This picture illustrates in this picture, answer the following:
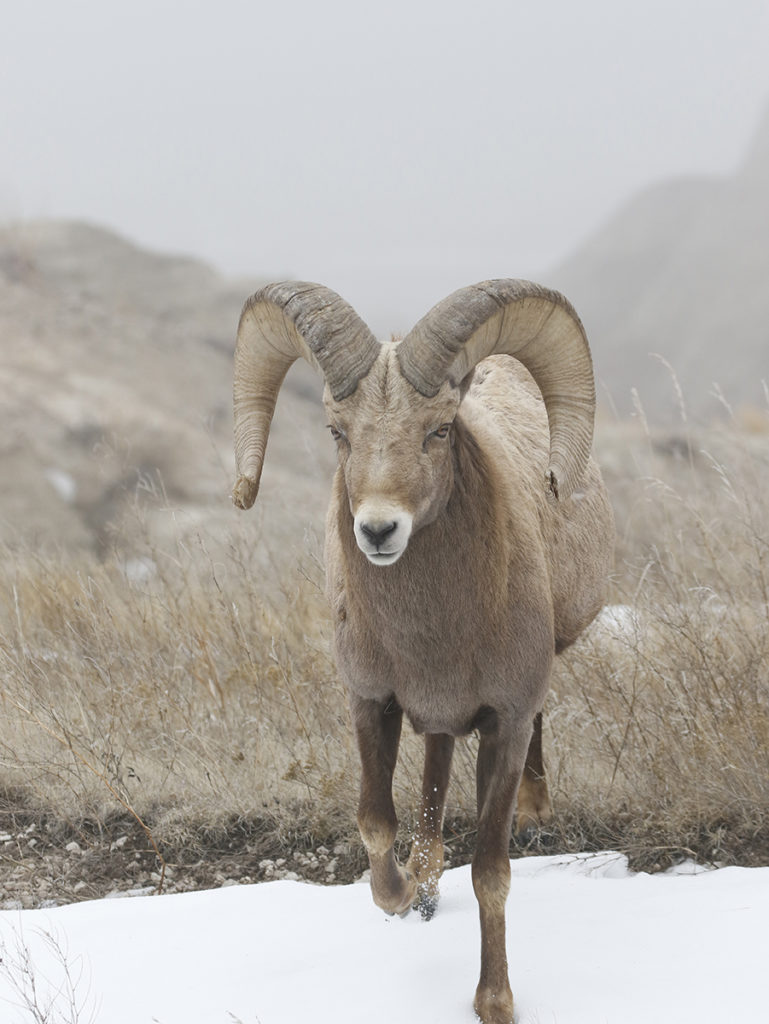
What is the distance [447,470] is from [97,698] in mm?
2988

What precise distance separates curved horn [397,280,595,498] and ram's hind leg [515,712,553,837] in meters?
1.75

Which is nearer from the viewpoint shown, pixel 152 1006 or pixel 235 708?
pixel 152 1006

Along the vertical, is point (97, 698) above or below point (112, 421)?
above

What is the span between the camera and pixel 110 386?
2189 cm

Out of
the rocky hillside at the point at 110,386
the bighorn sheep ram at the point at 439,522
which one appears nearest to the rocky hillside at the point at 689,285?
the rocky hillside at the point at 110,386

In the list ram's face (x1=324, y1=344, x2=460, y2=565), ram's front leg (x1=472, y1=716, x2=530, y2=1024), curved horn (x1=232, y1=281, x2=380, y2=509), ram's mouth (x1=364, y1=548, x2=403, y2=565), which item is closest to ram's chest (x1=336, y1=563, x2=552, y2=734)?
ram's front leg (x1=472, y1=716, x2=530, y2=1024)

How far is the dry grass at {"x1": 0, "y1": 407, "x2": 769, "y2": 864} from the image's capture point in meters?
4.29

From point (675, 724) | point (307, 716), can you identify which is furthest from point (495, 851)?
point (307, 716)

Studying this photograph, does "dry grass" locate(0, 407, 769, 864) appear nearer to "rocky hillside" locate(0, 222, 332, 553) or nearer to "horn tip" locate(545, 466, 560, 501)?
"horn tip" locate(545, 466, 560, 501)

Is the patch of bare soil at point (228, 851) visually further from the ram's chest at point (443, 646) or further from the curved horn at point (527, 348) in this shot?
the curved horn at point (527, 348)

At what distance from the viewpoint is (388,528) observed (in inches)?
103

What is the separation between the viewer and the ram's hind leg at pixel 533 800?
4.50 metres

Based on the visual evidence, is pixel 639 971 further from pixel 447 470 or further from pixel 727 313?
pixel 727 313

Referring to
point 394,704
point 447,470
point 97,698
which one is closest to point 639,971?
point 394,704
